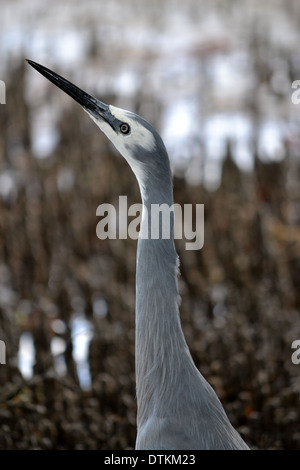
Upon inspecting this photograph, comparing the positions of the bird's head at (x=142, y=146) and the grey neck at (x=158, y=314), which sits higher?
the bird's head at (x=142, y=146)

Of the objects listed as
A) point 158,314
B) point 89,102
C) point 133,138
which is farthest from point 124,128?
point 158,314

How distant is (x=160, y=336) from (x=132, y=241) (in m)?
2.42

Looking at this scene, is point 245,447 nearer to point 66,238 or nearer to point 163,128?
point 66,238

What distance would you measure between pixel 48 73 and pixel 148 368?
95cm

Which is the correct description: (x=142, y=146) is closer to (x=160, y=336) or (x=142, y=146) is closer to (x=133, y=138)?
(x=133, y=138)

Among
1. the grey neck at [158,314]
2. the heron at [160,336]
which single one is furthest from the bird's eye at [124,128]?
the grey neck at [158,314]

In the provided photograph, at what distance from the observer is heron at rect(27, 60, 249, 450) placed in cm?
227

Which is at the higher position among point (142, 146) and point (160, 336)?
point (142, 146)

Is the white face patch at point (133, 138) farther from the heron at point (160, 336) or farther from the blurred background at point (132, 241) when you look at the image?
the blurred background at point (132, 241)

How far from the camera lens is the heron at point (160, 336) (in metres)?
2.27

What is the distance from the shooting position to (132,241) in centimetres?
472

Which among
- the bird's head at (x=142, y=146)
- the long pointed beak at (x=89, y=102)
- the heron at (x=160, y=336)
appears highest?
the long pointed beak at (x=89, y=102)

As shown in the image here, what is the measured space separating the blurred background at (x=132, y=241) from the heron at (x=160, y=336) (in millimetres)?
723

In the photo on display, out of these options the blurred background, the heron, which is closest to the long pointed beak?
the heron
